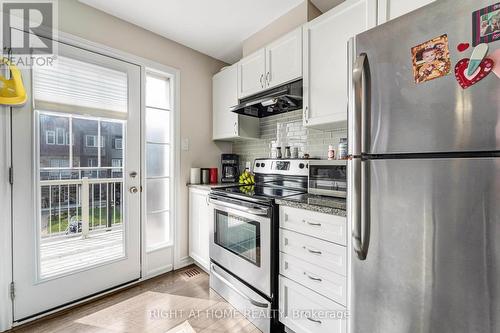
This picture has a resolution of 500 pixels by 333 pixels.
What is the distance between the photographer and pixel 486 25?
67cm

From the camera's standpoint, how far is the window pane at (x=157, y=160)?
2.39 meters

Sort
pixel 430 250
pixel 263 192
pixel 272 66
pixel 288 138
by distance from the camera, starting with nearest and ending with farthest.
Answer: pixel 430 250 < pixel 263 192 < pixel 272 66 < pixel 288 138

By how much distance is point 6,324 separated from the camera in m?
1.59

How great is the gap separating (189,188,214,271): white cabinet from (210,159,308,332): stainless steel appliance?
19 cm

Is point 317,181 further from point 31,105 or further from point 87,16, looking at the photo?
point 87,16

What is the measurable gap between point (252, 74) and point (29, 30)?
5.96 feet

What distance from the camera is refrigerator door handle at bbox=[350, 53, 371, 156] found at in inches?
35.2

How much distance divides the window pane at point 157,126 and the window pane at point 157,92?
81 mm

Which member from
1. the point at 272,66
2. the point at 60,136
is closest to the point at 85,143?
the point at 60,136

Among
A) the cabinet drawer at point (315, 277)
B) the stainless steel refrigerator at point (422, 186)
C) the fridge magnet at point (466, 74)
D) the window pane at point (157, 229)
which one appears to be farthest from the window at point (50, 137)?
the fridge magnet at point (466, 74)

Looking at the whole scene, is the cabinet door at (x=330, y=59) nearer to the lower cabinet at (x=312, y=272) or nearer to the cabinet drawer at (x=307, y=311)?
the lower cabinet at (x=312, y=272)

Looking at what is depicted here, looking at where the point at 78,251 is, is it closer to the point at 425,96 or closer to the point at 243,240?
the point at 243,240

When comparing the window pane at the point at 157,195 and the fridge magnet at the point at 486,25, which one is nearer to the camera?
the fridge magnet at the point at 486,25

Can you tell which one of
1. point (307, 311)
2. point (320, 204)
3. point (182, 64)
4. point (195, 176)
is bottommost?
point (307, 311)
